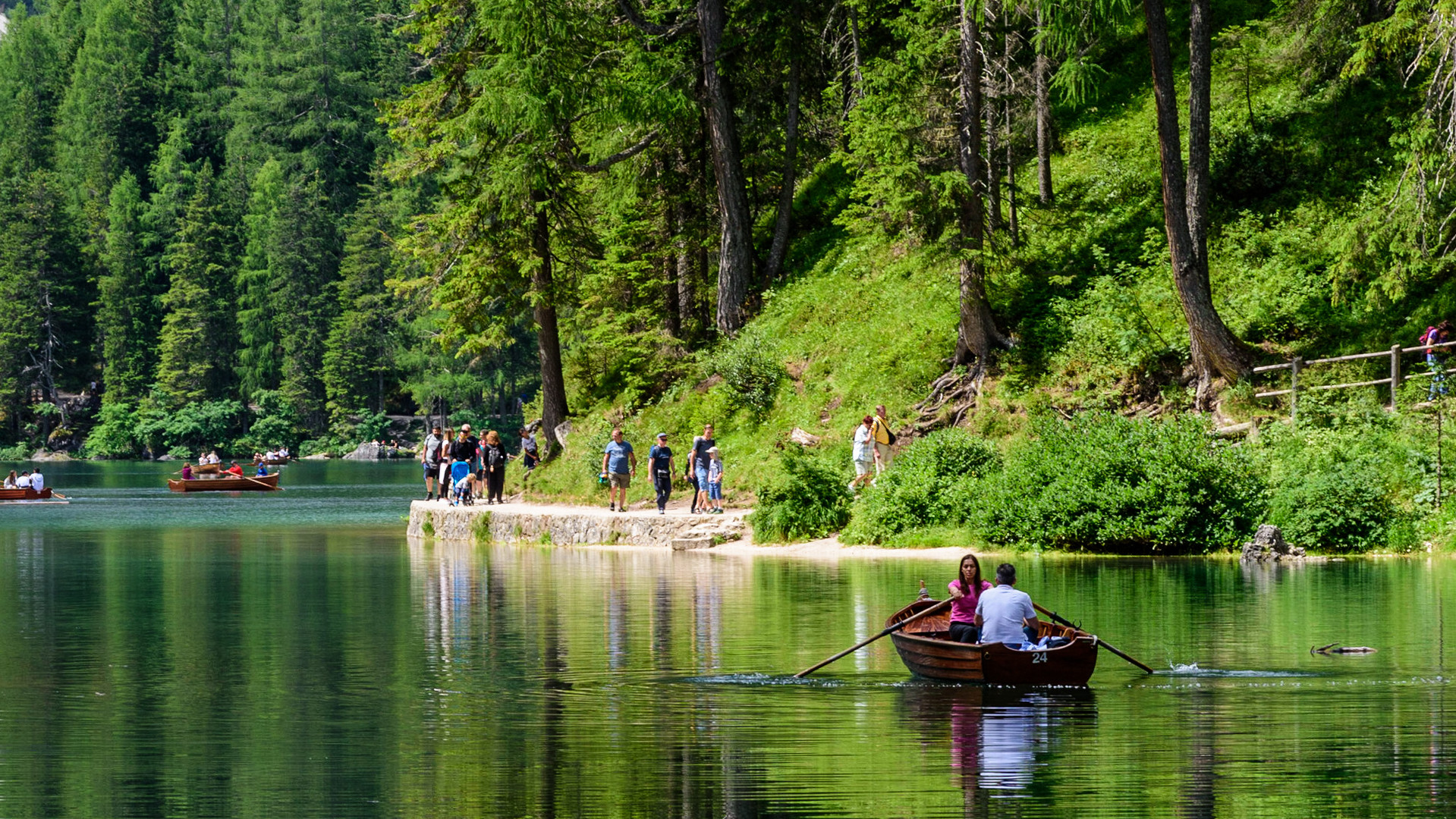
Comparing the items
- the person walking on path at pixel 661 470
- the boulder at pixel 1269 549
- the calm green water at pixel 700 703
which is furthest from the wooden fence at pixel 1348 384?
the person walking on path at pixel 661 470

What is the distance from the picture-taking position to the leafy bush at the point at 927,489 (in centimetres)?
3136

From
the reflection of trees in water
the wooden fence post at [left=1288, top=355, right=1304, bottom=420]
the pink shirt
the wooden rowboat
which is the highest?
the wooden fence post at [left=1288, top=355, right=1304, bottom=420]

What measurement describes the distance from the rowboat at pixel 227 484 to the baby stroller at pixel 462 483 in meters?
33.4

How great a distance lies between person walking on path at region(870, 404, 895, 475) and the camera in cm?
3338

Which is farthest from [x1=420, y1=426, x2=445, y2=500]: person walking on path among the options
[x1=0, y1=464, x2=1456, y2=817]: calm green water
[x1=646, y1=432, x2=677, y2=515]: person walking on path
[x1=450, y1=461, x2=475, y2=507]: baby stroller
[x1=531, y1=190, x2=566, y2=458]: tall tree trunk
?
[x1=0, y1=464, x2=1456, y2=817]: calm green water

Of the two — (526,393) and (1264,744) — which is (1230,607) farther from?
(526,393)

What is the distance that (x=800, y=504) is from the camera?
3306 centimetres

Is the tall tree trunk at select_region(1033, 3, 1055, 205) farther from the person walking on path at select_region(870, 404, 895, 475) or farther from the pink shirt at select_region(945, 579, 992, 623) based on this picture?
the pink shirt at select_region(945, 579, 992, 623)

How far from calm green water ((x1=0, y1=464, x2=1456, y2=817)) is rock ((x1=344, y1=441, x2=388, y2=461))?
307 feet

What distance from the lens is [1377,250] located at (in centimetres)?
3266

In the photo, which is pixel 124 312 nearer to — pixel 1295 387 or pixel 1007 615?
pixel 1295 387

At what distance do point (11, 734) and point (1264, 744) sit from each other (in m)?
9.30

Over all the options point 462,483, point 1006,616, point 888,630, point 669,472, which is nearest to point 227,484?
point 462,483

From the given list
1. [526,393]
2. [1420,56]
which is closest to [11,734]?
[1420,56]
